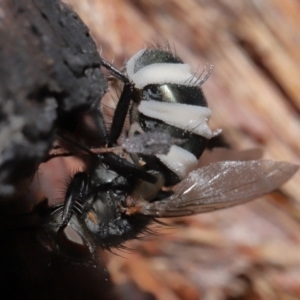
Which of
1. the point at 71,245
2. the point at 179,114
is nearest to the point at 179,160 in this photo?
the point at 179,114

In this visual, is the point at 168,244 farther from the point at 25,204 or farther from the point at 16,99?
the point at 16,99

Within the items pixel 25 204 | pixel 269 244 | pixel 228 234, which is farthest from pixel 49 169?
pixel 269 244

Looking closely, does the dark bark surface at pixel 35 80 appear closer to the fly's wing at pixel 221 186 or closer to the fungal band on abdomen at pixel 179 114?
the fungal band on abdomen at pixel 179 114

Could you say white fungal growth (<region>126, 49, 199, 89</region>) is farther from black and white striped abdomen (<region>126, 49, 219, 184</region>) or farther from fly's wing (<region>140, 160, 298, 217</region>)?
fly's wing (<region>140, 160, 298, 217</region>)

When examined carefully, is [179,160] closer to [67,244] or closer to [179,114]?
[179,114]

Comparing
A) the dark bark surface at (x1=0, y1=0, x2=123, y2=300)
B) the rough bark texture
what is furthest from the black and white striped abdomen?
the rough bark texture

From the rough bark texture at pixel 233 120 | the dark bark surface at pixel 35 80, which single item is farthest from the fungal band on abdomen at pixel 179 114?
the rough bark texture at pixel 233 120
